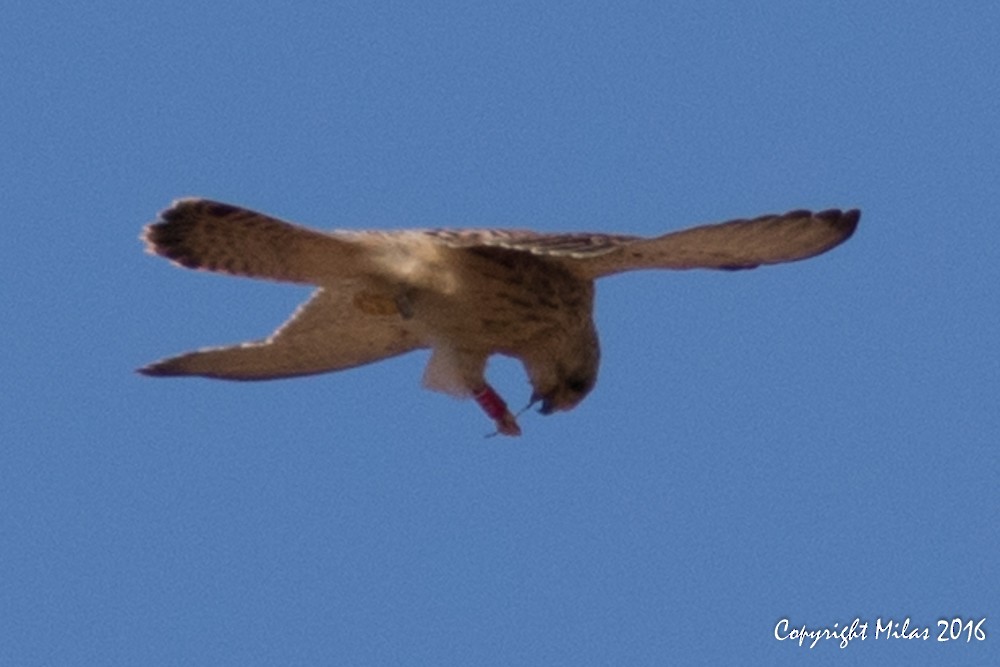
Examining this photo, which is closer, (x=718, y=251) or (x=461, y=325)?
(x=718, y=251)

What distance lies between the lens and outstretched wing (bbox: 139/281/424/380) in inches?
223

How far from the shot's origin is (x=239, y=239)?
15.8 ft

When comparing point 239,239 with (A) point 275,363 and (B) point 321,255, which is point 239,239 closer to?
(B) point 321,255

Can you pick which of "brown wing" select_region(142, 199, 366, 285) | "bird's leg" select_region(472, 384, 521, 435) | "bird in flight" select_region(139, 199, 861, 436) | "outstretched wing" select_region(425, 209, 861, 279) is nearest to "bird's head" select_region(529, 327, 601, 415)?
"bird in flight" select_region(139, 199, 861, 436)

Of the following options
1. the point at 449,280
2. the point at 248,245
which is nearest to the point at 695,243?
the point at 449,280

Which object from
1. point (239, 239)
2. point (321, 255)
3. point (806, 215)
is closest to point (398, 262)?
point (321, 255)

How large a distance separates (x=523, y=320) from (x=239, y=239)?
1.15 m

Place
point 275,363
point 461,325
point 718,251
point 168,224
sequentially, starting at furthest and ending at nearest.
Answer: point 275,363 → point 461,325 → point 718,251 → point 168,224

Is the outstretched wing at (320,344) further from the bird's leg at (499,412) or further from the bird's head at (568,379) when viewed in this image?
A: the bird's head at (568,379)

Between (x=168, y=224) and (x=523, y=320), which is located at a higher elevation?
(x=523, y=320)

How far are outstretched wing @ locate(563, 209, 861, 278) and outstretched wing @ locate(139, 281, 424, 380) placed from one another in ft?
2.37

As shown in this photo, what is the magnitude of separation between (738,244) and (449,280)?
0.90 metres

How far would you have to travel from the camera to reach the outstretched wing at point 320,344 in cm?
566

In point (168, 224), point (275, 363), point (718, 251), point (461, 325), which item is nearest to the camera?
point (168, 224)
